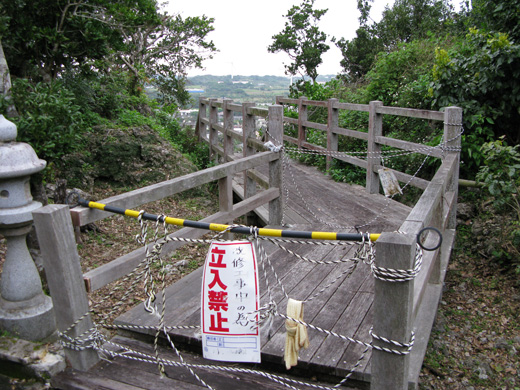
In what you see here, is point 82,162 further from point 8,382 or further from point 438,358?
point 438,358

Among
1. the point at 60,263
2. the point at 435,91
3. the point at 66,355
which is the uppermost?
the point at 435,91

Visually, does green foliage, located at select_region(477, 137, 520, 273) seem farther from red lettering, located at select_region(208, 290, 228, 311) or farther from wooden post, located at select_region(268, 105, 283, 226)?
red lettering, located at select_region(208, 290, 228, 311)

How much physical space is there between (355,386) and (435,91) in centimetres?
552

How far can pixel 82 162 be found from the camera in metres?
7.38

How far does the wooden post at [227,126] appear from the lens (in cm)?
911

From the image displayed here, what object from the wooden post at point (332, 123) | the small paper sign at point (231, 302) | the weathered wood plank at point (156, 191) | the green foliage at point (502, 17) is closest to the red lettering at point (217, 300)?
the small paper sign at point (231, 302)

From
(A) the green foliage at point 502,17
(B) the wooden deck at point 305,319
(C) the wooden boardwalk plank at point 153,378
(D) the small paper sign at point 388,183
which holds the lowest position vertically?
(C) the wooden boardwalk plank at point 153,378

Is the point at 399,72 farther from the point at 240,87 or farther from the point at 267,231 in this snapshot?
the point at 240,87

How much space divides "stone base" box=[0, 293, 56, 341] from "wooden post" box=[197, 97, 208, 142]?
1024 centimetres

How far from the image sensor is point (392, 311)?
82.2 inches

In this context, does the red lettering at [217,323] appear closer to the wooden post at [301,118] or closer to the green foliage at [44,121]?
the green foliage at [44,121]

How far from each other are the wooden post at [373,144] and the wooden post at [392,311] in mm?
5240

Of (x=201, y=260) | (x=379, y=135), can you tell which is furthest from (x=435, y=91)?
(x=201, y=260)

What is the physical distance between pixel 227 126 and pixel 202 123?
4159 mm
